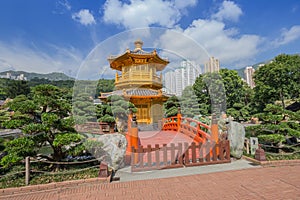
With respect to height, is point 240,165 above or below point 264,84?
below

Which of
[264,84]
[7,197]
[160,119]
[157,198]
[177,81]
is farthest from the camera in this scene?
[264,84]

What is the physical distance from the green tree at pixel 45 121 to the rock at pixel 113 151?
0.76 m

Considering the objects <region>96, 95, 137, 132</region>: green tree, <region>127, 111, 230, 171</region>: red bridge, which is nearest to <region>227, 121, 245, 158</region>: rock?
<region>127, 111, 230, 171</region>: red bridge

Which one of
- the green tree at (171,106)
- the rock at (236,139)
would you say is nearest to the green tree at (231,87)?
the green tree at (171,106)

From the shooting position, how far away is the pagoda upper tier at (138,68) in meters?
13.2

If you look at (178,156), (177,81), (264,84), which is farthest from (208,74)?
(264,84)

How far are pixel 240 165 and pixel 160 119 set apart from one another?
8.49 metres

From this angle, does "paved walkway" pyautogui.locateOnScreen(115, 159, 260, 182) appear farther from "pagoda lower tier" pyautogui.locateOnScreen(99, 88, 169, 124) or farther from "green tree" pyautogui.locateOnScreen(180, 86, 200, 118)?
"pagoda lower tier" pyautogui.locateOnScreen(99, 88, 169, 124)

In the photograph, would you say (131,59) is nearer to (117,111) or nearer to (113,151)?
(117,111)

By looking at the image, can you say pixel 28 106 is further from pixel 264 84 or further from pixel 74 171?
pixel 264 84

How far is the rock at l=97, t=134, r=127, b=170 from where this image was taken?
15.9 feet

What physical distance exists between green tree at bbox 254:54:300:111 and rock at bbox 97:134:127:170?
13.6m

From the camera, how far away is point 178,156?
5.04 meters

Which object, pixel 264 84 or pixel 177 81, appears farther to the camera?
pixel 264 84
